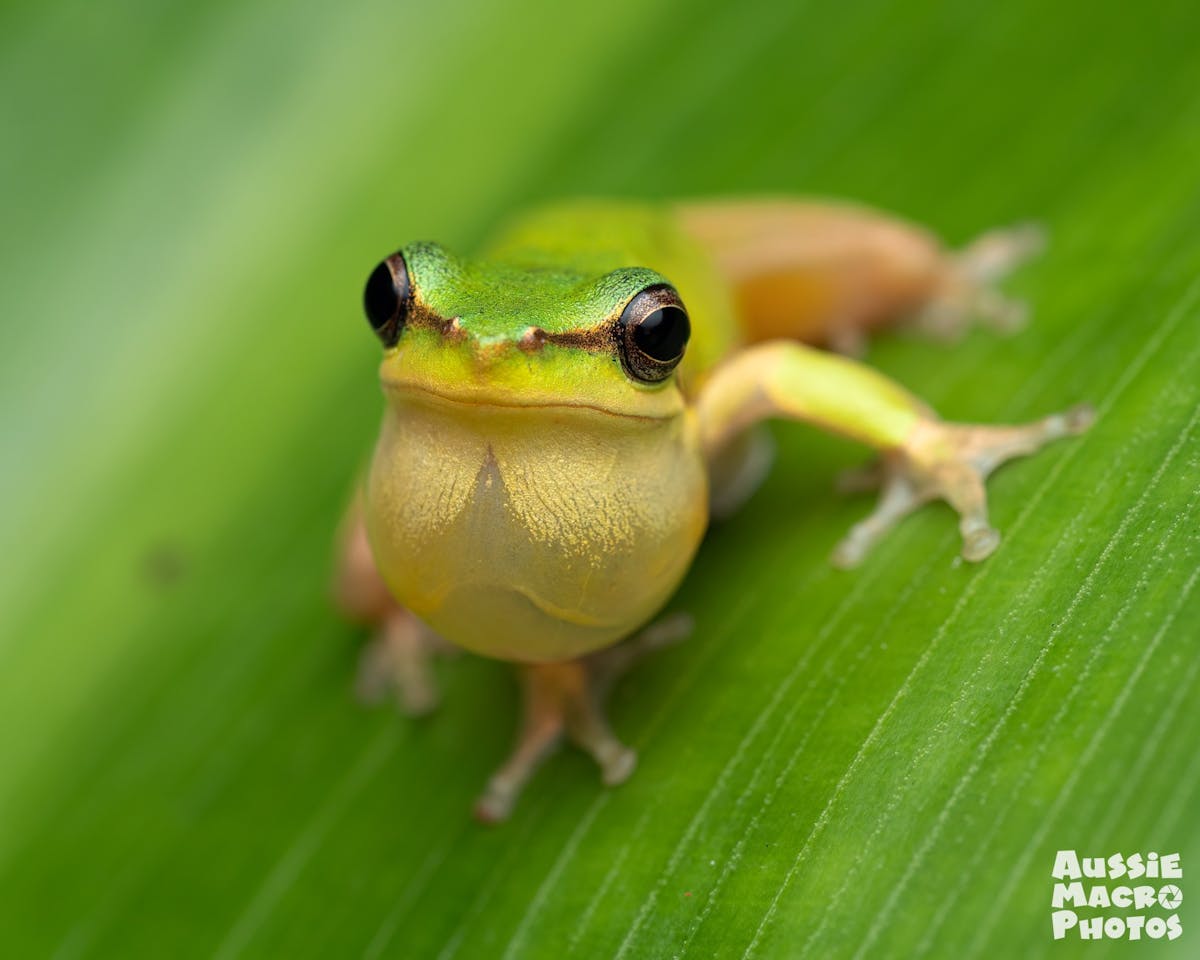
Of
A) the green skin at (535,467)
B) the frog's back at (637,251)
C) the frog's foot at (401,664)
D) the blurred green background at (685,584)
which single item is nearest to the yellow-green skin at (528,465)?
the green skin at (535,467)

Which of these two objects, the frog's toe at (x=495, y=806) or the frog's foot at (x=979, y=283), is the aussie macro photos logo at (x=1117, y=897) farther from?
the frog's foot at (x=979, y=283)

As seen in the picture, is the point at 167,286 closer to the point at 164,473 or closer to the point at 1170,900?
the point at 164,473

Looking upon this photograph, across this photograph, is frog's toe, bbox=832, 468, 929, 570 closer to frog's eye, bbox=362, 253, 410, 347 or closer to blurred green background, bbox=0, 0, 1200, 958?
blurred green background, bbox=0, 0, 1200, 958

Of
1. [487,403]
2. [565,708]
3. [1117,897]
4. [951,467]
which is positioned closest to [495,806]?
[565,708]

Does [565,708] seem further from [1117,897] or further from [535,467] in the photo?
[1117,897]

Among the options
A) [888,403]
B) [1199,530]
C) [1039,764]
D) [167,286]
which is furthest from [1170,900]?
[167,286]

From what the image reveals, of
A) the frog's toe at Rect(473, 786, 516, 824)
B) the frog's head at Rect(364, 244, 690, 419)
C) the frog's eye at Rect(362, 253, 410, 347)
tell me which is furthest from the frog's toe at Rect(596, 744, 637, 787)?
the frog's eye at Rect(362, 253, 410, 347)

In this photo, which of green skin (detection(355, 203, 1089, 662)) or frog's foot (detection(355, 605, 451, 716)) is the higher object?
green skin (detection(355, 203, 1089, 662))
